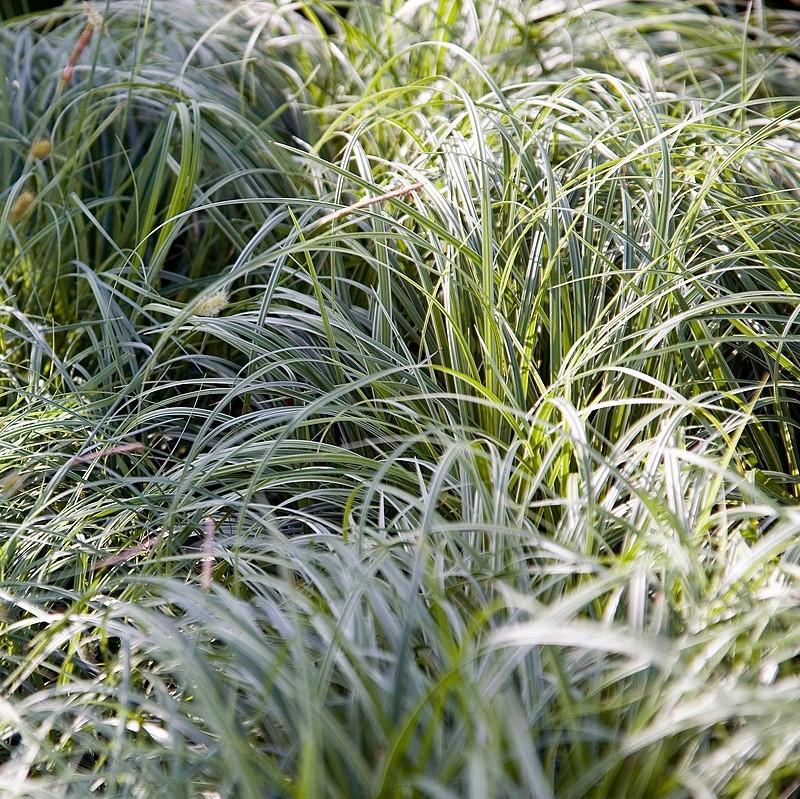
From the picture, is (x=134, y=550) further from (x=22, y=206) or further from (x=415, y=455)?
(x=22, y=206)

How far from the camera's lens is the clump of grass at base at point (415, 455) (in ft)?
3.22

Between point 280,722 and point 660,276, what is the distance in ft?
3.00

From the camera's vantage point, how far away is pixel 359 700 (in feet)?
3.39

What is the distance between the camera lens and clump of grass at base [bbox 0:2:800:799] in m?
0.98

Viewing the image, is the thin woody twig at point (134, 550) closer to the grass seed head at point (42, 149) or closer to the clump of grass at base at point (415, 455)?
the clump of grass at base at point (415, 455)

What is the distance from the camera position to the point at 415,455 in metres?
1.54

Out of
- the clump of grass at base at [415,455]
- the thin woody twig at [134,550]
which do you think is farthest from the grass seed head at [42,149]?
the thin woody twig at [134,550]

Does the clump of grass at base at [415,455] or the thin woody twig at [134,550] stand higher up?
the clump of grass at base at [415,455]

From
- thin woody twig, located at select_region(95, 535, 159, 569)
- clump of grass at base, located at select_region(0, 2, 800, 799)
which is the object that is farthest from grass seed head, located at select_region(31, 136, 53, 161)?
thin woody twig, located at select_region(95, 535, 159, 569)

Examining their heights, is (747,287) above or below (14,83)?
below

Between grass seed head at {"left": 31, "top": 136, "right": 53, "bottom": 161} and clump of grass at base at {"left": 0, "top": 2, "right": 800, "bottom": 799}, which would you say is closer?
clump of grass at base at {"left": 0, "top": 2, "right": 800, "bottom": 799}

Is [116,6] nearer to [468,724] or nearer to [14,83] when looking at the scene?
[14,83]

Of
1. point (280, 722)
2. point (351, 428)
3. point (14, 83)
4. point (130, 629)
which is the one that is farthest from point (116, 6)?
point (280, 722)

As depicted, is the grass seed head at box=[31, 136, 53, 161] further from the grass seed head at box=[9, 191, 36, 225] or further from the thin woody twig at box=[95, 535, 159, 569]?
the thin woody twig at box=[95, 535, 159, 569]
